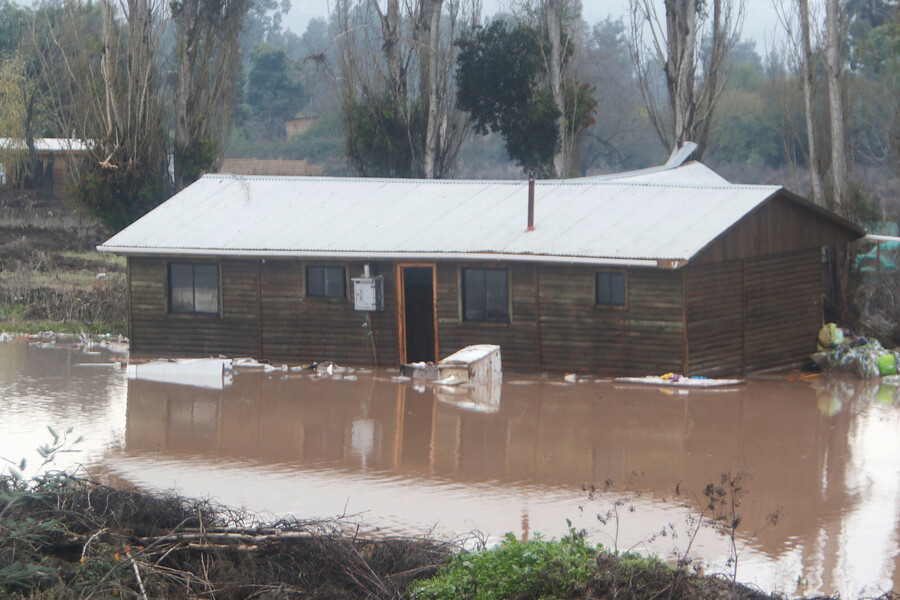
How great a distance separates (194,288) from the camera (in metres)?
21.1

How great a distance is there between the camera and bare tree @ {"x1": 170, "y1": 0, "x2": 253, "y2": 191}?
93.6ft

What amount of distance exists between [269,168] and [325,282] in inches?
1434

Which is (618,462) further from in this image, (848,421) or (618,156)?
(618,156)

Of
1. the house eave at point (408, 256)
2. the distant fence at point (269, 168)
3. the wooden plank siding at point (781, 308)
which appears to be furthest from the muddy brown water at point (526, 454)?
the distant fence at point (269, 168)

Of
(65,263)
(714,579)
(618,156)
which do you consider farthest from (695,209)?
(618,156)

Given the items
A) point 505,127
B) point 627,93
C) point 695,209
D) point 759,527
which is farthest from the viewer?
point 627,93

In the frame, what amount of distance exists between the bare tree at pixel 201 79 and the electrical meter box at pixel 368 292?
1053cm

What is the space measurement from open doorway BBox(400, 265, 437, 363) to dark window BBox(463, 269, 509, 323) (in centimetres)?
127

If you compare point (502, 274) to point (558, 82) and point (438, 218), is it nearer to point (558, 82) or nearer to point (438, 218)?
point (438, 218)

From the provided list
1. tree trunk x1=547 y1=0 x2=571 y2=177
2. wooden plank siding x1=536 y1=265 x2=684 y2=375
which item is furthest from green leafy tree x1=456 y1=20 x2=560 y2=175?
wooden plank siding x1=536 y1=265 x2=684 y2=375

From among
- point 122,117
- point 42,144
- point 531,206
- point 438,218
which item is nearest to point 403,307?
point 438,218

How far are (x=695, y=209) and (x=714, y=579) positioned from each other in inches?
465

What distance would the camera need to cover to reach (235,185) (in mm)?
23562

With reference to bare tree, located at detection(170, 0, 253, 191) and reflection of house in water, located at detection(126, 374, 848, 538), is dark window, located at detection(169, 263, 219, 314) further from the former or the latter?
bare tree, located at detection(170, 0, 253, 191)
